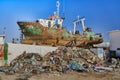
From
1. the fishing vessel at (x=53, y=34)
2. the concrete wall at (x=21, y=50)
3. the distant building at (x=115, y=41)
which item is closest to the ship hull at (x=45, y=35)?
the fishing vessel at (x=53, y=34)

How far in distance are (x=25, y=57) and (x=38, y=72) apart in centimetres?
409

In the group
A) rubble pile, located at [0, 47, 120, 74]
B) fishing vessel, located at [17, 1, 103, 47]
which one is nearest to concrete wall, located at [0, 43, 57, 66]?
rubble pile, located at [0, 47, 120, 74]

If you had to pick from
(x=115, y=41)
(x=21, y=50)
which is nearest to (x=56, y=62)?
(x=21, y=50)

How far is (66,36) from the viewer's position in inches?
1151

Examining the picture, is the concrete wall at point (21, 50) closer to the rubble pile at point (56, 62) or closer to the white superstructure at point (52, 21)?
the rubble pile at point (56, 62)

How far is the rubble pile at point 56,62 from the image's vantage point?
57.0 ft

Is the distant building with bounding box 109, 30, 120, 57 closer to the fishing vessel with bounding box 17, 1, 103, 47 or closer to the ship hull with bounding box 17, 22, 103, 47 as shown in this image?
the fishing vessel with bounding box 17, 1, 103, 47

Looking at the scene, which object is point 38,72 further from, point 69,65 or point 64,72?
point 69,65

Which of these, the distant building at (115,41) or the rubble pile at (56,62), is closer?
the rubble pile at (56,62)

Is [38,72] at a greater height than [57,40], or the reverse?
[57,40]

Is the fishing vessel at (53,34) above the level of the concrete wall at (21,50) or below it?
above

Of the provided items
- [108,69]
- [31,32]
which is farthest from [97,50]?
[31,32]

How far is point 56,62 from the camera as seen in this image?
19.4 metres

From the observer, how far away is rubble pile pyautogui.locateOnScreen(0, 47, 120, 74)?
57.0 ft
